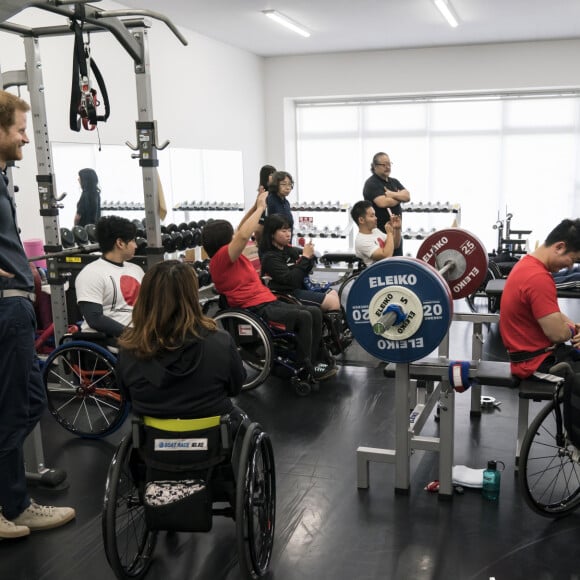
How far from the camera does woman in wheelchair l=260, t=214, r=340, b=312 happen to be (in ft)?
13.5

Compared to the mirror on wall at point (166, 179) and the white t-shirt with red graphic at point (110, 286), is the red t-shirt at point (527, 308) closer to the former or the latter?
the white t-shirt with red graphic at point (110, 286)

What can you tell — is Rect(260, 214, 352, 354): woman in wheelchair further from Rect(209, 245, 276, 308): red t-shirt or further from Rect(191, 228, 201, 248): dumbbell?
Rect(191, 228, 201, 248): dumbbell

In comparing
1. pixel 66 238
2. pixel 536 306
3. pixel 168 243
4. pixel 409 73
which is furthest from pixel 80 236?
pixel 409 73

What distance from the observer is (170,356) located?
1920 mm

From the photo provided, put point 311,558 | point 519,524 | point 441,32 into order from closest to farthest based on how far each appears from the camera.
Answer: point 311,558
point 519,524
point 441,32

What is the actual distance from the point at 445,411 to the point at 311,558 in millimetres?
789

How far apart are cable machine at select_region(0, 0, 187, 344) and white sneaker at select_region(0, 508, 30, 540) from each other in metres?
1.63

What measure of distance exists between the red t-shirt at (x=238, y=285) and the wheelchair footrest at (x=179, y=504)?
208 centimetres

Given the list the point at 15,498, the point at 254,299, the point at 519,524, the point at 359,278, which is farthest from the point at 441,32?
the point at 15,498

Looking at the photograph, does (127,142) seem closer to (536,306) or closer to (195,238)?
(195,238)

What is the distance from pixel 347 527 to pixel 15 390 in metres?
1.35

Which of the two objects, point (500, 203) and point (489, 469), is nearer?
point (489, 469)

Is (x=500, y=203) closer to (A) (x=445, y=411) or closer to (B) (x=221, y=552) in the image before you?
(A) (x=445, y=411)

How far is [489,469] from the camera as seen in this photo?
2.70m
